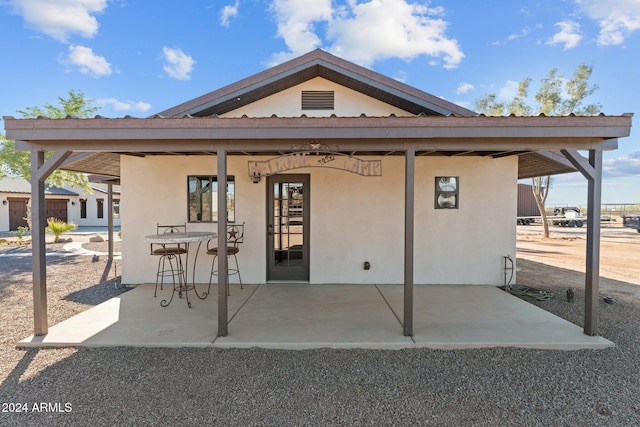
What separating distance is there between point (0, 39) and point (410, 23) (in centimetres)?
1476

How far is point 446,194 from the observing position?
651cm

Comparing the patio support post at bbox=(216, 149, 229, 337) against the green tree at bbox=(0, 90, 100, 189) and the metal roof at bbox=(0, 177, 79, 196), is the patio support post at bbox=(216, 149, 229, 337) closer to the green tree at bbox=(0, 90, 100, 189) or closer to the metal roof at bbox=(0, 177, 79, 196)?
the green tree at bbox=(0, 90, 100, 189)

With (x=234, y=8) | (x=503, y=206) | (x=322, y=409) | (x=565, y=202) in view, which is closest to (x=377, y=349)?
(x=322, y=409)

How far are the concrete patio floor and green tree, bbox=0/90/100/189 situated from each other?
12.0 meters

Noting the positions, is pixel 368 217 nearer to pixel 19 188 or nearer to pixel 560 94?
pixel 560 94

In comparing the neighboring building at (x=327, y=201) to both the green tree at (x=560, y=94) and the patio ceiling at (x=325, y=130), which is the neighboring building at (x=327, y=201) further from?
the green tree at (x=560, y=94)

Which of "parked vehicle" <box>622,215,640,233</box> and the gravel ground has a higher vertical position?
"parked vehicle" <box>622,215,640,233</box>

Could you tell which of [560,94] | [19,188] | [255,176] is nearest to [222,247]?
[255,176]

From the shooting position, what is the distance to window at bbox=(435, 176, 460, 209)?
6.50 meters

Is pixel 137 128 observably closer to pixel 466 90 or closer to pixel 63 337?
pixel 63 337

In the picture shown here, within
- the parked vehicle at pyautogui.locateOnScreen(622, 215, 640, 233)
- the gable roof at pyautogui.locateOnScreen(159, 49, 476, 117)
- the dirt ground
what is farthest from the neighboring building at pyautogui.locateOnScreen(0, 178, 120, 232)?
the parked vehicle at pyautogui.locateOnScreen(622, 215, 640, 233)

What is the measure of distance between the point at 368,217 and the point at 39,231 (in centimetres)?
525

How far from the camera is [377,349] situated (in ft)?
11.8

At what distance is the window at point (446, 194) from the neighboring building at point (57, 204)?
20026 mm
